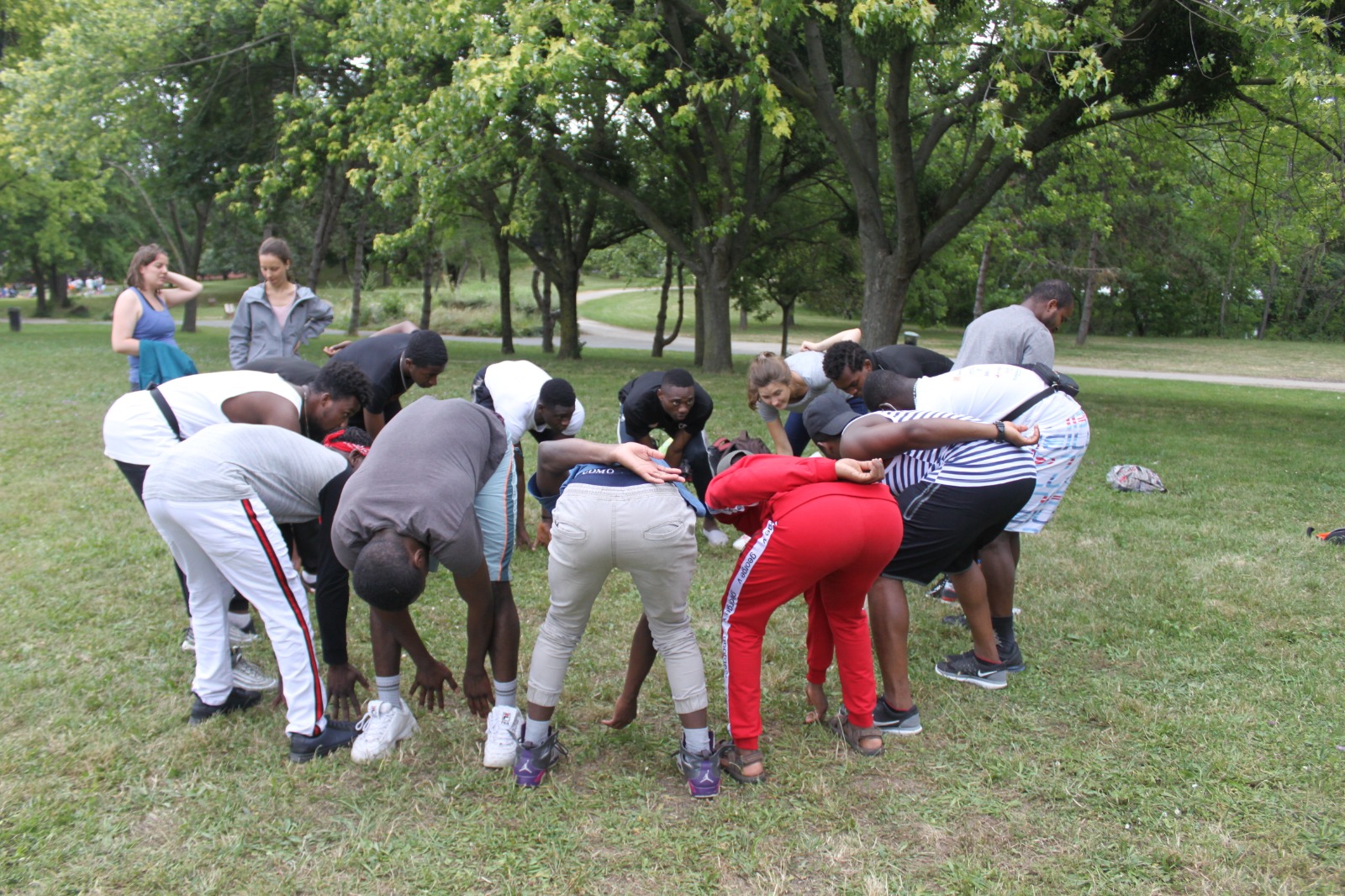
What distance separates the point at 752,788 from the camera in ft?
11.5

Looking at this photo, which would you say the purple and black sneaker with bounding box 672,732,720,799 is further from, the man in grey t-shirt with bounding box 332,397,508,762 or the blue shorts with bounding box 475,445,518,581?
the blue shorts with bounding box 475,445,518,581

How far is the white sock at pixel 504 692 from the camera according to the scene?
3.73 meters

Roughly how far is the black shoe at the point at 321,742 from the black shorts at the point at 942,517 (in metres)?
2.26

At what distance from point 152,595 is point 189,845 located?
9.04 feet

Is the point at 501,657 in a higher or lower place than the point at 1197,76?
lower

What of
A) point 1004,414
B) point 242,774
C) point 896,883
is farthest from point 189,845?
point 1004,414

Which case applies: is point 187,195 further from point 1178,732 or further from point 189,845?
point 1178,732

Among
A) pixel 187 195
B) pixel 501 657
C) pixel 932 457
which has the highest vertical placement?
pixel 187 195

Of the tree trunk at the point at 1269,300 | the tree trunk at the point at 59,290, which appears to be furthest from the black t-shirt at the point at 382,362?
the tree trunk at the point at 1269,300

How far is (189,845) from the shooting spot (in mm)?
3115

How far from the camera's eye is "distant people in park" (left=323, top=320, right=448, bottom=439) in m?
4.83

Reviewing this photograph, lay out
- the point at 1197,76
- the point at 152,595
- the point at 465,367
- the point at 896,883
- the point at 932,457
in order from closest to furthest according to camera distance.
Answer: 1. the point at 896,883
2. the point at 932,457
3. the point at 152,595
4. the point at 1197,76
5. the point at 465,367

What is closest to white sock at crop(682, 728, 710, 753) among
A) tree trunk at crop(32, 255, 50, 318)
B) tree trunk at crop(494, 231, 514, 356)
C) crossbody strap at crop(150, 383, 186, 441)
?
crossbody strap at crop(150, 383, 186, 441)

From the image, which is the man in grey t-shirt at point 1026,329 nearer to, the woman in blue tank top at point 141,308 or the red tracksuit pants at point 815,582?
the red tracksuit pants at point 815,582
